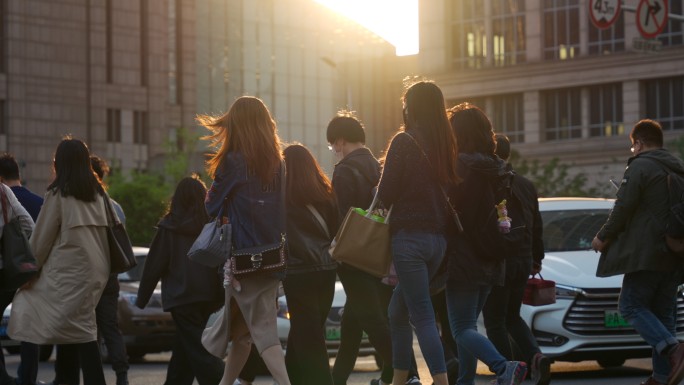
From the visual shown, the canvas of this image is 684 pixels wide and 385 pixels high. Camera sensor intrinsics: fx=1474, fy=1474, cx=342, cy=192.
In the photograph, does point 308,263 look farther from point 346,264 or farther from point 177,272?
point 177,272

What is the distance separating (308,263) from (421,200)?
4.08ft

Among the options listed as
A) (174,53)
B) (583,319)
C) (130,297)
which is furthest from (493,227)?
(174,53)

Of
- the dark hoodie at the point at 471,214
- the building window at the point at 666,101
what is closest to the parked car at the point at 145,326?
the dark hoodie at the point at 471,214

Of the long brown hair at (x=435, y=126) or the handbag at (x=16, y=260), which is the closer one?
the long brown hair at (x=435, y=126)

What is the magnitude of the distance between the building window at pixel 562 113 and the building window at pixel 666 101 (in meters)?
3.38

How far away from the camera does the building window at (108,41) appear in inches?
3713

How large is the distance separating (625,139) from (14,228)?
54644mm

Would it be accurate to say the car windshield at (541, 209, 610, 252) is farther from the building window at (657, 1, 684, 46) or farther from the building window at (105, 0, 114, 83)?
the building window at (105, 0, 114, 83)

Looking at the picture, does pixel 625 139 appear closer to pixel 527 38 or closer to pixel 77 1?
pixel 527 38

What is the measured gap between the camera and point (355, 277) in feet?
32.9

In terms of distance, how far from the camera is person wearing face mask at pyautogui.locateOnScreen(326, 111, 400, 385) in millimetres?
10023

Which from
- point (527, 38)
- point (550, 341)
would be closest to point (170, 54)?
point (527, 38)

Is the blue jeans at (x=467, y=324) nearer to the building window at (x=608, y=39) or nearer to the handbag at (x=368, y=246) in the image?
the handbag at (x=368, y=246)

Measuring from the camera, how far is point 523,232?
978 cm
